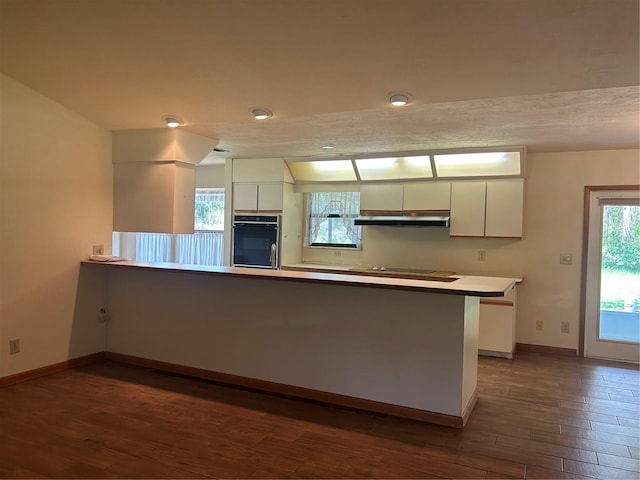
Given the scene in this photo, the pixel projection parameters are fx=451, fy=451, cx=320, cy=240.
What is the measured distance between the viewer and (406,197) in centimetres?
540

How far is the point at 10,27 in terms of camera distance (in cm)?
270

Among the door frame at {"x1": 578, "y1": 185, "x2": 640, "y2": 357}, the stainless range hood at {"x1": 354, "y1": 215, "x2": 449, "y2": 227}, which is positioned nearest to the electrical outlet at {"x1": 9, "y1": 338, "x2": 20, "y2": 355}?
the stainless range hood at {"x1": 354, "y1": 215, "x2": 449, "y2": 227}

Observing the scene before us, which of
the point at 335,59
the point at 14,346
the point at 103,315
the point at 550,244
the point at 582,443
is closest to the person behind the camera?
the point at 335,59

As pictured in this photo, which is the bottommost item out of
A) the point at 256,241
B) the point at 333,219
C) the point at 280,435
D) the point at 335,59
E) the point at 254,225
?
the point at 280,435

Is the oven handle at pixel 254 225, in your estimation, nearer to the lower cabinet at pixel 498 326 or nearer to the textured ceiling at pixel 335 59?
the textured ceiling at pixel 335 59

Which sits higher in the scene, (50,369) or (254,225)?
(254,225)

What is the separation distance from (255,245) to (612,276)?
4.20 meters

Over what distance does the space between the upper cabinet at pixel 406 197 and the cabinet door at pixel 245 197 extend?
4.78ft

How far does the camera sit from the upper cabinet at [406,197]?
17.1 feet

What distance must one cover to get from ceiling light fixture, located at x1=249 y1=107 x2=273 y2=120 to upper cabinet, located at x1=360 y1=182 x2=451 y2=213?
2390 mm

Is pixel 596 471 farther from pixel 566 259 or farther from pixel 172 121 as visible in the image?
pixel 172 121

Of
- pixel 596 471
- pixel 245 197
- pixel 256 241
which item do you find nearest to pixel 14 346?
pixel 256 241

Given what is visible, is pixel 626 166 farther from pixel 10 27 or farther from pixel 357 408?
pixel 10 27

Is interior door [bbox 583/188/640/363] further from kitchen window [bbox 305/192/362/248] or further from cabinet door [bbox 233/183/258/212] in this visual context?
cabinet door [bbox 233/183/258/212]
